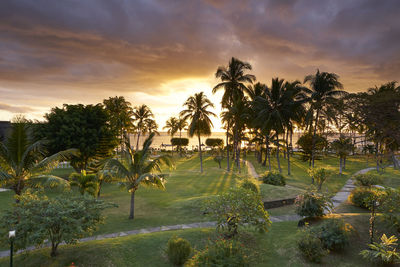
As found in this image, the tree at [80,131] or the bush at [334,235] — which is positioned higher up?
the tree at [80,131]

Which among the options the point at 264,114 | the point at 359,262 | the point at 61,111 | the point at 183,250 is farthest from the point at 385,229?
the point at 61,111

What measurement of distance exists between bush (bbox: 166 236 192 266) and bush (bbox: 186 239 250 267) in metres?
0.31

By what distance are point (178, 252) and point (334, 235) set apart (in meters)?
5.89

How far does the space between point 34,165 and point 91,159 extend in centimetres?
1005

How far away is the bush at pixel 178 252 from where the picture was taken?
26.0 ft

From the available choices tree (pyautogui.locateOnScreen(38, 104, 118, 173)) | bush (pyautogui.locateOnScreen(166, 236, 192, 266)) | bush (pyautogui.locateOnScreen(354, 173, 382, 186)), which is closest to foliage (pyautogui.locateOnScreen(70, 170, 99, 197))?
tree (pyautogui.locateOnScreen(38, 104, 118, 173))

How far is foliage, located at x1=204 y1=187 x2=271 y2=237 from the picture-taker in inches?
354

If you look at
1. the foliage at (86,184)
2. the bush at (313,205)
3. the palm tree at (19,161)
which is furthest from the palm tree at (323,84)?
the palm tree at (19,161)

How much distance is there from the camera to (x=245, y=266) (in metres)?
7.46

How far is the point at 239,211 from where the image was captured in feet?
29.8

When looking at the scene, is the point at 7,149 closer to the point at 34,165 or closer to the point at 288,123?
the point at 34,165

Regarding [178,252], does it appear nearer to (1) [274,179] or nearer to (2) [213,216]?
(2) [213,216]

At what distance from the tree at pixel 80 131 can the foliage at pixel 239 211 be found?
1750 cm

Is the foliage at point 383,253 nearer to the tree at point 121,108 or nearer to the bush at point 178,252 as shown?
the bush at point 178,252
